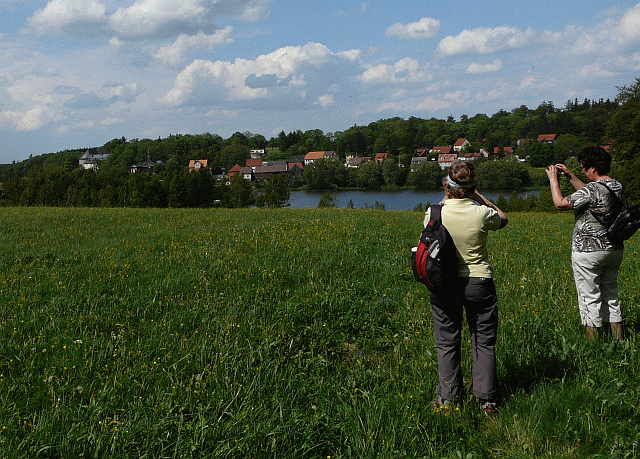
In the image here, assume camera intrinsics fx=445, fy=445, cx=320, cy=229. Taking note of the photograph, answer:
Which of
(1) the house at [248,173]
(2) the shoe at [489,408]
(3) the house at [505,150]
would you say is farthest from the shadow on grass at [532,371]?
(3) the house at [505,150]

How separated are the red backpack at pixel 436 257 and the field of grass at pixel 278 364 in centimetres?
119

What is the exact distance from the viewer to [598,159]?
5164 millimetres

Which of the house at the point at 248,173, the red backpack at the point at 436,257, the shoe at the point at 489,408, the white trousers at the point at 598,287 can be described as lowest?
the shoe at the point at 489,408

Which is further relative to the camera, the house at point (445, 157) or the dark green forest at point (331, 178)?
the house at point (445, 157)

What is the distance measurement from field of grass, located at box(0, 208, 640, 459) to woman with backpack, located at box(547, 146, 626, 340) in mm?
A: 384

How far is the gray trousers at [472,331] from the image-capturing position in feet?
13.3

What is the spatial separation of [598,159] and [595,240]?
94 centimetres

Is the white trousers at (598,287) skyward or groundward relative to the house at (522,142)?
groundward

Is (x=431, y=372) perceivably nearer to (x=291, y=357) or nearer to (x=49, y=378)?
(x=291, y=357)

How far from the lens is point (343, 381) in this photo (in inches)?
189

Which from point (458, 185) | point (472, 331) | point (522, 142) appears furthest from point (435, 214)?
point (522, 142)

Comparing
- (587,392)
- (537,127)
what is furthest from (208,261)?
(537,127)

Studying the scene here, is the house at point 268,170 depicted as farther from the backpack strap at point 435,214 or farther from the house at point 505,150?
the backpack strap at point 435,214

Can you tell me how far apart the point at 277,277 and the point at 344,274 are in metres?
1.29
